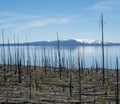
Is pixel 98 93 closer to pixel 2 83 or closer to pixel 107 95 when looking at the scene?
pixel 107 95

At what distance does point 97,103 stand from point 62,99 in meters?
2.46

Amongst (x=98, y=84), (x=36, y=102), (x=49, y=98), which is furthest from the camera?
(x=98, y=84)

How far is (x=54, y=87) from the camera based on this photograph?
29.3m

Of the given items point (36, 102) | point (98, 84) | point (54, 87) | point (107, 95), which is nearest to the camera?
point (36, 102)

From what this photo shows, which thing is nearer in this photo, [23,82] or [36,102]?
[36,102]

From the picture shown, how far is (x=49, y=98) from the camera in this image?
2194 cm

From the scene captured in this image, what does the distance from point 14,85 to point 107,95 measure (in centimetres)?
961

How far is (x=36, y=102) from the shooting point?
2048 cm

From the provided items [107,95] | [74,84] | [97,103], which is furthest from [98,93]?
[74,84]

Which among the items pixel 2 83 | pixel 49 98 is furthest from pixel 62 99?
pixel 2 83

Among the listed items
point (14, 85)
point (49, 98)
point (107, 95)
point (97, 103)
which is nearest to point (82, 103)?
point (97, 103)

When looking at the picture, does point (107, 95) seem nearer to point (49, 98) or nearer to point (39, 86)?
point (49, 98)

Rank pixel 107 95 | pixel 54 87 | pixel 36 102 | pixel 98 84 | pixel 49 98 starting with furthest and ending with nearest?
pixel 98 84, pixel 54 87, pixel 107 95, pixel 49 98, pixel 36 102

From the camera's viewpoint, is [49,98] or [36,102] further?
[49,98]
